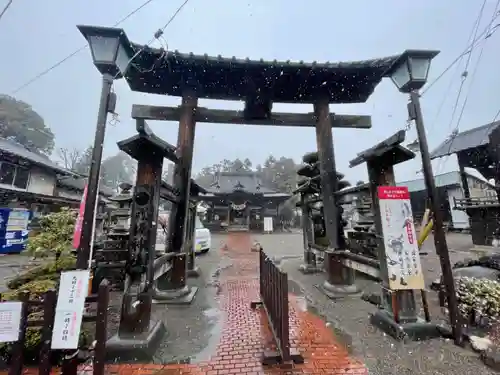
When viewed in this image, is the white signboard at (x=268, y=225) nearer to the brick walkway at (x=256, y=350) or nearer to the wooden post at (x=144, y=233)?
the brick walkway at (x=256, y=350)

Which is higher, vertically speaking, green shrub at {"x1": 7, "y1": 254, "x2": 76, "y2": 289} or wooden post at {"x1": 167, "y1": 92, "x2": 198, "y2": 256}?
wooden post at {"x1": 167, "y1": 92, "x2": 198, "y2": 256}

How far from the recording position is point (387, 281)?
411 cm

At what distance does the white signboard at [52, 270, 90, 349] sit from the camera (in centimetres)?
267

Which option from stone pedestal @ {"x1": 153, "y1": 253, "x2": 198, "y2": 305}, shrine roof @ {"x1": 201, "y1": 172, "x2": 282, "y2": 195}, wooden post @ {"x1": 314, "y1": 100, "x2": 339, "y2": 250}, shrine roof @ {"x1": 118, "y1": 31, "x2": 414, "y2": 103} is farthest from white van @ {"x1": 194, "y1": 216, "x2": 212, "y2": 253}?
shrine roof @ {"x1": 201, "y1": 172, "x2": 282, "y2": 195}

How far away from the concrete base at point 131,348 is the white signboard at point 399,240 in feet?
12.2

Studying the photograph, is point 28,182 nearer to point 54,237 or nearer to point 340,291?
point 54,237

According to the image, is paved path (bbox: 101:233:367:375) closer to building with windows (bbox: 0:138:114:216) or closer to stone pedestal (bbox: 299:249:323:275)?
stone pedestal (bbox: 299:249:323:275)

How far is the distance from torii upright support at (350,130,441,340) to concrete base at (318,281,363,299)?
1401 mm

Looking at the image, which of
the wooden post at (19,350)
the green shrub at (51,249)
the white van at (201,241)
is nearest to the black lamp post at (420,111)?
the wooden post at (19,350)

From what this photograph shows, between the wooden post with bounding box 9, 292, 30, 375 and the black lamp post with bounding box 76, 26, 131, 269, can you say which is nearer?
the wooden post with bounding box 9, 292, 30, 375

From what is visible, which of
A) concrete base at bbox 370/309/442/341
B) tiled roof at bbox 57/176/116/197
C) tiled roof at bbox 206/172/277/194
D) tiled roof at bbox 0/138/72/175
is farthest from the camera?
tiled roof at bbox 206/172/277/194

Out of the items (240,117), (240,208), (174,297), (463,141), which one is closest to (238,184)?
(240,208)

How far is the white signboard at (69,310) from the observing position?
8.75 ft

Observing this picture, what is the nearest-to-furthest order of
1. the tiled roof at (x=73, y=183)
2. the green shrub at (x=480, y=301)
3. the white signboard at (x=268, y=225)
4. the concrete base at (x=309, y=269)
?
the green shrub at (x=480, y=301)
the concrete base at (x=309, y=269)
the tiled roof at (x=73, y=183)
the white signboard at (x=268, y=225)
